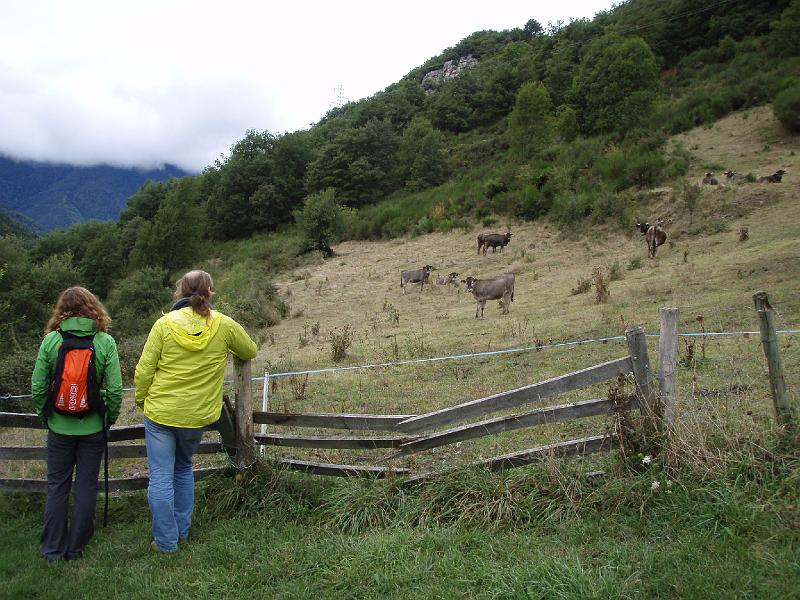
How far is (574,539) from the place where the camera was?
380cm

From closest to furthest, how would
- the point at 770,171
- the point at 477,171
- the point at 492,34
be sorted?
the point at 770,171, the point at 477,171, the point at 492,34

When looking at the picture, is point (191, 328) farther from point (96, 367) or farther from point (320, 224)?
point (320, 224)

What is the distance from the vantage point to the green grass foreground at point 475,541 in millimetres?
3281

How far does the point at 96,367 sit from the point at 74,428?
1.59 ft

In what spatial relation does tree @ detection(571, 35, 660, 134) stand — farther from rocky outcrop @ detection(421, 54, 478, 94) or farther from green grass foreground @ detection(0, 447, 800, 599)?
rocky outcrop @ detection(421, 54, 478, 94)

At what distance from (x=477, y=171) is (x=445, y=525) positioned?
42.7 metres

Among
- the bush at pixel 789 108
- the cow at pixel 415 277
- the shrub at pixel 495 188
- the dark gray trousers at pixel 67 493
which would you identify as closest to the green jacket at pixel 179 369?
the dark gray trousers at pixel 67 493

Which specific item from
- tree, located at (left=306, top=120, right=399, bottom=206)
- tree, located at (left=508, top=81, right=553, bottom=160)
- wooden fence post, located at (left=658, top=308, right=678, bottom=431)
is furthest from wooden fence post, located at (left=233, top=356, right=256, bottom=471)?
tree, located at (left=306, top=120, right=399, bottom=206)

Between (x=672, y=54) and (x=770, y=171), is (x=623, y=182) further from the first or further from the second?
(x=672, y=54)

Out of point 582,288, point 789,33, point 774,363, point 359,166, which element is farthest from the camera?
point 359,166

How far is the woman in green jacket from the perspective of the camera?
14.7 ft

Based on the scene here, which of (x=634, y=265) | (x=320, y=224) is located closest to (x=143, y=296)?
(x=320, y=224)

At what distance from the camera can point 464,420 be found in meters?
4.95

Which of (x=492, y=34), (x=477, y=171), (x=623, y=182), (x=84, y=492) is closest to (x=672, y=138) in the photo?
(x=623, y=182)
